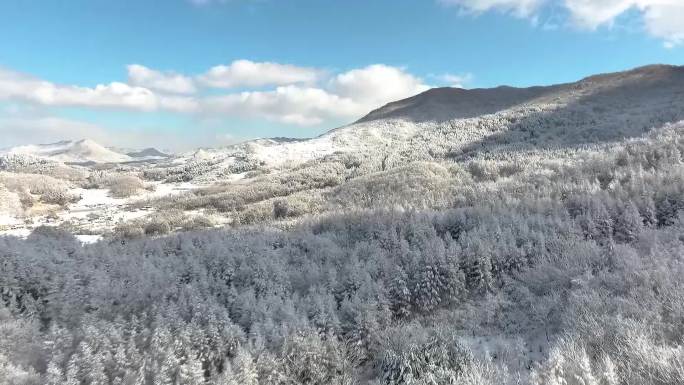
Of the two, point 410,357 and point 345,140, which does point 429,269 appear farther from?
point 345,140

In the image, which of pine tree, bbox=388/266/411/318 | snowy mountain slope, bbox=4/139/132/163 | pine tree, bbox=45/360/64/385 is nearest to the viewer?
pine tree, bbox=45/360/64/385

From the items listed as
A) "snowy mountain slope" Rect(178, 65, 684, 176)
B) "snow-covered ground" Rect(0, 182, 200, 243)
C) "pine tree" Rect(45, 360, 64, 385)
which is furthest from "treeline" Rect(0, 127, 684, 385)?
"snowy mountain slope" Rect(178, 65, 684, 176)

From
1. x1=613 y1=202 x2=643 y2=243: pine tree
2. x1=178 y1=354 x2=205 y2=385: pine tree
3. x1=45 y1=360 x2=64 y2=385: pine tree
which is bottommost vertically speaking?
x1=613 y1=202 x2=643 y2=243: pine tree

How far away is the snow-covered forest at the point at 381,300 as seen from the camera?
15.0ft

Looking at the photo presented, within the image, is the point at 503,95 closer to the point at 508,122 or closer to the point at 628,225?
the point at 508,122

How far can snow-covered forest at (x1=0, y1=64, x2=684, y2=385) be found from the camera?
15.0 feet

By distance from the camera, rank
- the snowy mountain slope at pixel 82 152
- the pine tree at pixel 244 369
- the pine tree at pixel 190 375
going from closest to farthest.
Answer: the pine tree at pixel 190 375 < the pine tree at pixel 244 369 < the snowy mountain slope at pixel 82 152

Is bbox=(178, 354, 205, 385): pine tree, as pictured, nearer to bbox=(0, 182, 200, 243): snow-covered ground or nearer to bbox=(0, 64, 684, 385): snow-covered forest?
bbox=(0, 64, 684, 385): snow-covered forest

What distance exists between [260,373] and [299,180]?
23.7 m

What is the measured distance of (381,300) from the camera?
21.9ft

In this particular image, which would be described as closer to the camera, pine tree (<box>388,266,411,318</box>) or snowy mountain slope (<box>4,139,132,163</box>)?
pine tree (<box>388,266,411,318</box>)

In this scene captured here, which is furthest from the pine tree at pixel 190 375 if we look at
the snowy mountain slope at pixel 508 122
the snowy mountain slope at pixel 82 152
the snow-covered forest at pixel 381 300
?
the snowy mountain slope at pixel 82 152

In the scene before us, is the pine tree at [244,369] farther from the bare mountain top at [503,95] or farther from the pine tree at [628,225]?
the bare mountain top at [503,95]

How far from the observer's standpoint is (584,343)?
16.3ft
